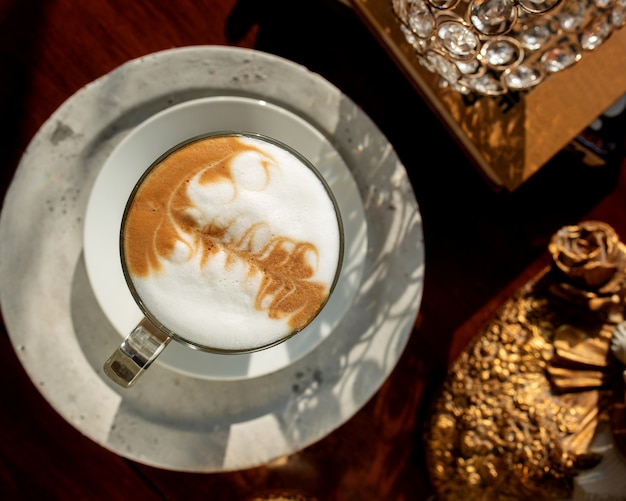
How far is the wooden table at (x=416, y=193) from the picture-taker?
0.79 m

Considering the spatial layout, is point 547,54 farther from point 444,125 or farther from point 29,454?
point 29,454

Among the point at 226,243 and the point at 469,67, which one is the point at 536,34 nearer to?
the point at 469,67

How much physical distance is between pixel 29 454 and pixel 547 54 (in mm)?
A: 768

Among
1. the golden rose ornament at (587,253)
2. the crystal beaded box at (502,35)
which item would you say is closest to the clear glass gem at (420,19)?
the crystal beaded box at (502,35)

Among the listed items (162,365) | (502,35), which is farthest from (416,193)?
(162,365)

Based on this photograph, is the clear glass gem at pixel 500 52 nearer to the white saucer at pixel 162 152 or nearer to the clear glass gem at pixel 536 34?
the clear glass gem at pixel 536 34

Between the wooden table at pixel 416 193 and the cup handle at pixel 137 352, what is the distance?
0.24 metres

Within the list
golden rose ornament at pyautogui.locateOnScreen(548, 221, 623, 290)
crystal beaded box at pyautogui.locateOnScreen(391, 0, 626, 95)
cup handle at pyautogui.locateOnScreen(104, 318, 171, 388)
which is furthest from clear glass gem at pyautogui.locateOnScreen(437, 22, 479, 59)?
cup handle at pyautogui.locateOnScreen(104, 318, 171, 388)

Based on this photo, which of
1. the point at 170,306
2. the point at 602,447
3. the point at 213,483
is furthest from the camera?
the point at 213,483

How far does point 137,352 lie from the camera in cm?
63

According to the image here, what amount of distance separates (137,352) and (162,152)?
217 millimetres

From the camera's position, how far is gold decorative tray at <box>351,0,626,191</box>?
0.75 metres

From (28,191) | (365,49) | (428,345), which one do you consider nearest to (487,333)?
(428,345)

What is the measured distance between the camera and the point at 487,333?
2.61ft
